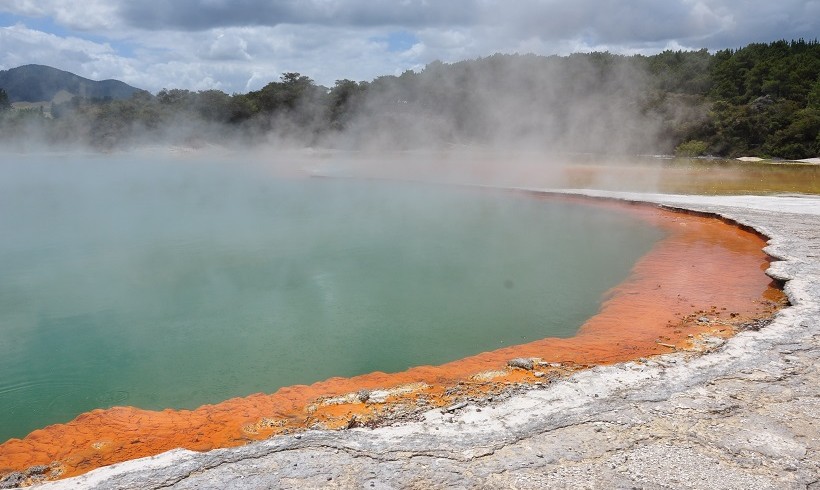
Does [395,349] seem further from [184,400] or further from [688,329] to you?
[688,329]

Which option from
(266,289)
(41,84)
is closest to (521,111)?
(266,289)

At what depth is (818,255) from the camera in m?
5.97

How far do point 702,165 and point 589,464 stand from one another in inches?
723

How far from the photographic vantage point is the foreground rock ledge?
2422 millimetres

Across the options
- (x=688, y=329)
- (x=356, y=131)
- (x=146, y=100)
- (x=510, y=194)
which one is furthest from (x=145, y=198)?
(x=146, y=100)

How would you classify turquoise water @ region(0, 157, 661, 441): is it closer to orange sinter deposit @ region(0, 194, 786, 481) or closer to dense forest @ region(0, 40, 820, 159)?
orange sinter deposit @ region(0, 194, 786, 481)

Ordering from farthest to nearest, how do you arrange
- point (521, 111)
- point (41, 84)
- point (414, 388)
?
point (41, 84) < point (521, 111) < point (414, 388)

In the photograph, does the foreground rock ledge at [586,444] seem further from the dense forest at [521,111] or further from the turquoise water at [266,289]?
the dense forest at [521,111]

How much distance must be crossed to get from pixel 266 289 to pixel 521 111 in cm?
1799

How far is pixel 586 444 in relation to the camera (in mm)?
2664

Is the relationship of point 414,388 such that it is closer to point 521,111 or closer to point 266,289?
point 266,289

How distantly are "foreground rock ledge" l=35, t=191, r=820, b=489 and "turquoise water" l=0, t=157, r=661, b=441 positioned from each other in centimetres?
128

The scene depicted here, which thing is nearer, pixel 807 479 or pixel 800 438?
pixel 807 479

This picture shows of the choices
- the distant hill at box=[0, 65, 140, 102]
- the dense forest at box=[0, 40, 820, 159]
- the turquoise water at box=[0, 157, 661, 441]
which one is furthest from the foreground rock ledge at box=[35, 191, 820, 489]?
the distant hill at box=[0, 65, 140, 102]
